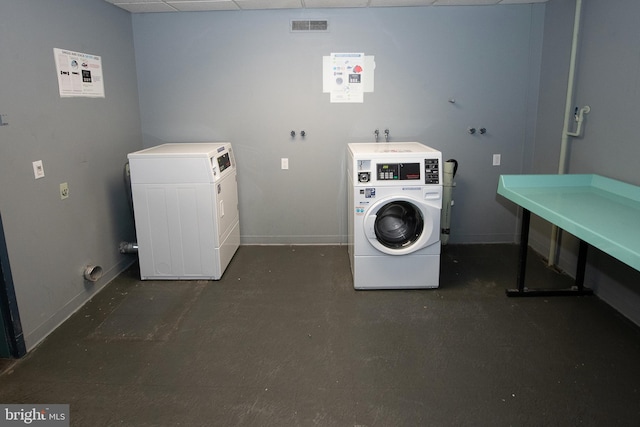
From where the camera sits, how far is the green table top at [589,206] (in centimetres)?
206

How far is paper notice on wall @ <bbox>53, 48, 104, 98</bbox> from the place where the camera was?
305 centimetres

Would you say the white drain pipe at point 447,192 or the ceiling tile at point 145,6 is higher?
the ceiling tile at point 145,6

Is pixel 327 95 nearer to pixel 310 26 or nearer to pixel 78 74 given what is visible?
pixel 310 26

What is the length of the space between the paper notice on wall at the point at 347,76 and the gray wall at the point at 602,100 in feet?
5.38

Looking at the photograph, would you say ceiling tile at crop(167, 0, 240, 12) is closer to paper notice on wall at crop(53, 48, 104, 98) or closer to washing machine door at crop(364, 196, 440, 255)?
paper notice on wall at crop(53, 48, 104, 98)

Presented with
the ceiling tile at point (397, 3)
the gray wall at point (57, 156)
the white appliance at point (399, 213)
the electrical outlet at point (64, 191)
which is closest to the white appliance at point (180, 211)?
the gray wall at point (57, 156)

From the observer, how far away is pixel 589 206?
2.67 meters

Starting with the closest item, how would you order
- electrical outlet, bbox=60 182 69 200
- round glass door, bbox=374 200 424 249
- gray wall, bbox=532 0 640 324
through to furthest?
gray wall, bbox=532 0 640 324
electrical outlet, bbox=60 182 69 200
round glass door, bbox=374 200 424 249

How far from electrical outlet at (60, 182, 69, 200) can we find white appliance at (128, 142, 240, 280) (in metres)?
0.50

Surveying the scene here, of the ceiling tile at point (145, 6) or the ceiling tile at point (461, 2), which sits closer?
the ceiling tile at point (145, 6)

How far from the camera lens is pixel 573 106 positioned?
11.6 feet
